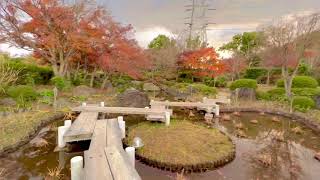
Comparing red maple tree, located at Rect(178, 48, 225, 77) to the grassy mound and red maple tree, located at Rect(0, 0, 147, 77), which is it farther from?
the grassy mound

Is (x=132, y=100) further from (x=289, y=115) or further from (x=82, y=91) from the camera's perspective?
(x=289, y=115)

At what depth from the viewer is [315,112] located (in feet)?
33.0

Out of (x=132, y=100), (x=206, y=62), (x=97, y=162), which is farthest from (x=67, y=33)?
(x=97, y=162)

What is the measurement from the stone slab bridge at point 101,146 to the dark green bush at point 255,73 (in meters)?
14.4

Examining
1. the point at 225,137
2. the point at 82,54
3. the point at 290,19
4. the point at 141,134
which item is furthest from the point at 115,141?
the point at 290,19

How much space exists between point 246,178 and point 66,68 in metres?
13.2

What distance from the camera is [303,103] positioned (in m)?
10.5

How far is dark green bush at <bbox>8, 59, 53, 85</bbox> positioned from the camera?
14.8 m

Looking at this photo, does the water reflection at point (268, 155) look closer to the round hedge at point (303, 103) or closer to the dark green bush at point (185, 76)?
the round hedge at point (303, 103)

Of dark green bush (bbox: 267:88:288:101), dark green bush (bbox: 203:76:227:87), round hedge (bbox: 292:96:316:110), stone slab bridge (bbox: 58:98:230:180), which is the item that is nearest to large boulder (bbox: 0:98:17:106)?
stone slab bridge (bbox: 58:98:230:180)

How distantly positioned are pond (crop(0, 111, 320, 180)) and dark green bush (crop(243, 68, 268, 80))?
533 inches

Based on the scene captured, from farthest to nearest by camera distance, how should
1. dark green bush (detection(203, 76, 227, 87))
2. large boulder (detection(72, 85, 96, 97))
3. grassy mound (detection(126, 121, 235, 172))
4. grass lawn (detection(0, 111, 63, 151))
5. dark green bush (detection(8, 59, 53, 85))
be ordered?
dark green bush (detection(203, 76, 227, 87)) → dark green bush (detection(8, 59, 53, 85)) → large boulder (detection(72, 85, 96, 97)) → grass lawn (detection(0, 111, 63, 151)) → grassy mound (detection(126, 121, 235, 172))

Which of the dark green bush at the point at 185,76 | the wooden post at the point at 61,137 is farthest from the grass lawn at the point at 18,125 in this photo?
the dark green bush at the point at 185,76

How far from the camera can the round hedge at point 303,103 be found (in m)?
10.4
